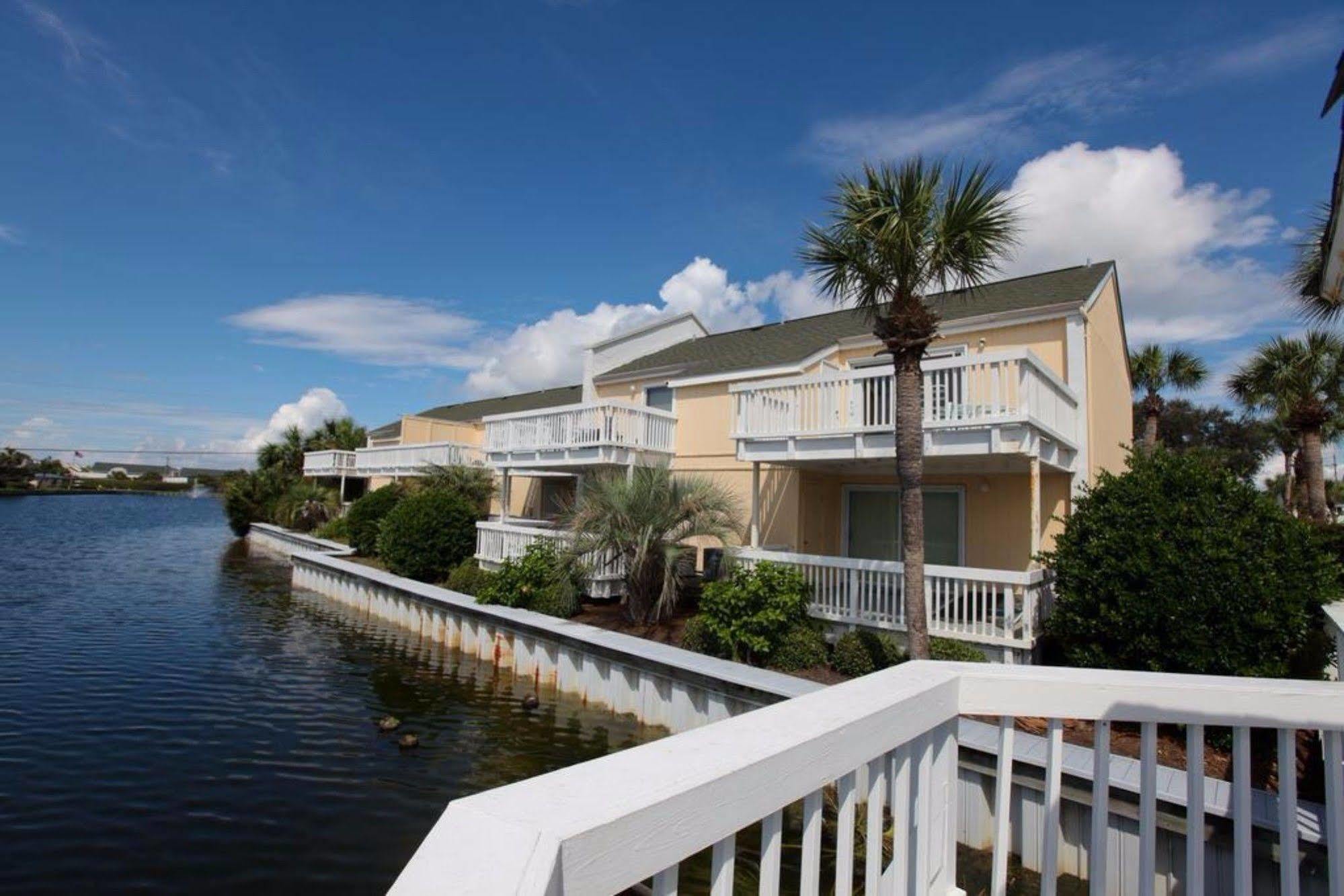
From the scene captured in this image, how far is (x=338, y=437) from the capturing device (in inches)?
1572

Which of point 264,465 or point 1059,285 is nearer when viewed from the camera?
point 1059,285

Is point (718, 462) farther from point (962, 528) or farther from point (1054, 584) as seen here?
point (1054, 584)

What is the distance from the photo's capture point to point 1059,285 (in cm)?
1340

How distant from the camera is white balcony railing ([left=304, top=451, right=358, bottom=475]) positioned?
33.7m

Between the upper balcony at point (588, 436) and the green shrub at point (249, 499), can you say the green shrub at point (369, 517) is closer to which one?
the upper balcony at point (588, 436)

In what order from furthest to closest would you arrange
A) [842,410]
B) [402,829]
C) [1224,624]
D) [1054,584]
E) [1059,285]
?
[1059,285] → [842,410] → [1054,584] → [1224,624] → [402,829]

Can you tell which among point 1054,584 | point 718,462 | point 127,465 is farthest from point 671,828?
point 127,465

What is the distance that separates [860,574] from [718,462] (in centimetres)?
631

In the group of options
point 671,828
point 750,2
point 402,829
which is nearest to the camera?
point 671,828

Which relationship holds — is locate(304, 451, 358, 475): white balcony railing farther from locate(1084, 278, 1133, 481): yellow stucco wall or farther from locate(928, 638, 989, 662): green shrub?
locate(1084, 278, 1133, 481): yellow stucco wall

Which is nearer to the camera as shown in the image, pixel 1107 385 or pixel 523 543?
pixel 1107 385

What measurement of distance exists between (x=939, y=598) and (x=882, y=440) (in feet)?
8.38

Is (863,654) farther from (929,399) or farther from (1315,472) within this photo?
(1315,472)

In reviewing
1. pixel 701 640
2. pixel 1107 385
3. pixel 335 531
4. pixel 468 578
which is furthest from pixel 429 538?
pixel 1107 385
